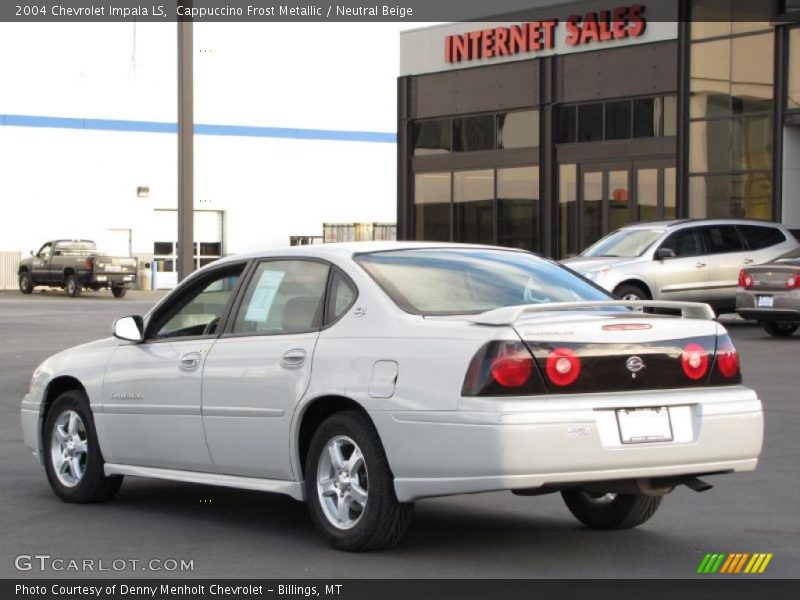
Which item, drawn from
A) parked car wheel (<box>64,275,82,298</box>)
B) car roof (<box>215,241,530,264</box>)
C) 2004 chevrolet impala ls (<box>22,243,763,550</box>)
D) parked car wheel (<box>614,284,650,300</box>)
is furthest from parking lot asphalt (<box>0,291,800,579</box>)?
parked car wheel (<box>64,275,82,298</box>)

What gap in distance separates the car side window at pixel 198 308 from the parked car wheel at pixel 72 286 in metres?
40.2

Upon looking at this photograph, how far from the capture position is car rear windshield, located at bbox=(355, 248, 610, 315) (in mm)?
7785

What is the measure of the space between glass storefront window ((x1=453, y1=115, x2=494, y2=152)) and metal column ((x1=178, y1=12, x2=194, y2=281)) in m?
25.4

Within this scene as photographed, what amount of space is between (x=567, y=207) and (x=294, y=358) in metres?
31.0

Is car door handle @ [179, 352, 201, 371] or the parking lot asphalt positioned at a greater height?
car door handle @ [179, 352, 201, 371]

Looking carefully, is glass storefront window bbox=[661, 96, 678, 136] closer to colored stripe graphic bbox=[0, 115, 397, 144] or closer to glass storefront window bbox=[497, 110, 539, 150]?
glass storefront window bbox=[497, 110, 539, 150]

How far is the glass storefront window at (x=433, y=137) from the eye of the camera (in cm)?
4234

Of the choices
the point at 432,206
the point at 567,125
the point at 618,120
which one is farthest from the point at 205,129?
the point at 618,120

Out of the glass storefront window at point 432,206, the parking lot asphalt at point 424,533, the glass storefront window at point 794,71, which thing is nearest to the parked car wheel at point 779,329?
the glass storefront window at point 794,71

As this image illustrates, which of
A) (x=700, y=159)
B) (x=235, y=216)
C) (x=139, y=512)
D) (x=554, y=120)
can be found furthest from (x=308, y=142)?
(x=139, y=512)

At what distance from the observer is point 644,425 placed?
23.4 ft

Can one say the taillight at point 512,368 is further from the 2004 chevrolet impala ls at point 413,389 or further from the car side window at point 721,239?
the car side window at point 721,239

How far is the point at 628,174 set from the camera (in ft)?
120

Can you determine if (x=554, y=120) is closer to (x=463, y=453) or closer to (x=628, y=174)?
(x=628, y=174)
